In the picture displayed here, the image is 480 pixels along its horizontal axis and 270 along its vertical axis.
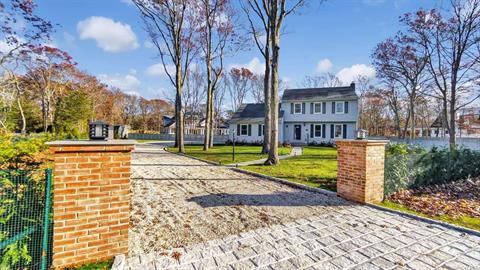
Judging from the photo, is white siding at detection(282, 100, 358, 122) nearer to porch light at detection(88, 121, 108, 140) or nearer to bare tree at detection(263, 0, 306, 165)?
bare tree at detection(263, 0, 306, 165)

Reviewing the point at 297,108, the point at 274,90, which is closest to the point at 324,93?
the point at 297,108

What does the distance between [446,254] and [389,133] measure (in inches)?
1939

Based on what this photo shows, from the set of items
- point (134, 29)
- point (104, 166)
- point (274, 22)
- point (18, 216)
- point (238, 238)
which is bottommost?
point (238, 238)

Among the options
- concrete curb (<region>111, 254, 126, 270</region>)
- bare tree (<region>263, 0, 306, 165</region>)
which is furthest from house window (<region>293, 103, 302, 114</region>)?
concrete curb (<region>111, 254, 126, 270</region>)

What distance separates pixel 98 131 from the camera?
2.96 m

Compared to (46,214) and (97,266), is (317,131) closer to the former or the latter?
(97,266)

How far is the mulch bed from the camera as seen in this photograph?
4952 mm

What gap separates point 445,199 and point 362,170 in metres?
2.61

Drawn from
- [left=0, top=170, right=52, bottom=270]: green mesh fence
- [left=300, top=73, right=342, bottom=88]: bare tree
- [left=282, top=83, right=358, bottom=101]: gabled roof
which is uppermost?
[left=300, top=73, right=342, bottom=88]: bare tree

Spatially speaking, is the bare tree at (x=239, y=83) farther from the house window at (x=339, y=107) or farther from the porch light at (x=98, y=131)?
the porch light at (x=98, y=131)

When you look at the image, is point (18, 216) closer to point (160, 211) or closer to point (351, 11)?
point (160, 211)

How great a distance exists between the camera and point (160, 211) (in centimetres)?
467

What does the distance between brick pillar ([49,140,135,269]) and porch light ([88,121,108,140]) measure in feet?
0.91

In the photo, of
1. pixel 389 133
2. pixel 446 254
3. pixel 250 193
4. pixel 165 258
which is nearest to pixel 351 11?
pixel 250 193
